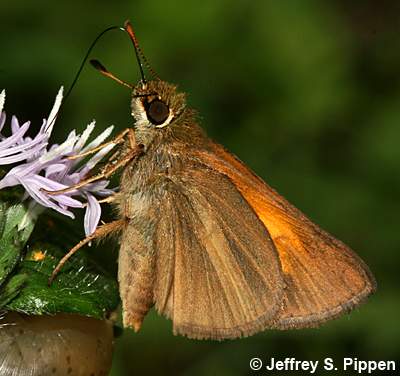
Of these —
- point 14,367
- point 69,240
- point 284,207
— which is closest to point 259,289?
point 284,207

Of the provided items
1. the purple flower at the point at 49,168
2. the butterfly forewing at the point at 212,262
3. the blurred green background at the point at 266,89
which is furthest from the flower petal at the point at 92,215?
the blurred green background at the point at 266,89

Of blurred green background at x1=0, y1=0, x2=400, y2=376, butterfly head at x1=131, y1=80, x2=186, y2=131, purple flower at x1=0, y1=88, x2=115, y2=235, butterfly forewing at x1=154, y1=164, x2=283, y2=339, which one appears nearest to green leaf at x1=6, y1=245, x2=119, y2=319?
purple flower at x1=0, y1=88, x2=115, y2=235

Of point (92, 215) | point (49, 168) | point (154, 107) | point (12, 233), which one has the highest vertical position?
point (154, 107)

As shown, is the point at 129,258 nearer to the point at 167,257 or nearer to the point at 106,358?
the point at 167,257

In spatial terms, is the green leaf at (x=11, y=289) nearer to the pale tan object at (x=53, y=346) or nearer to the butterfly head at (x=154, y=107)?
the pale tan object at (x=53, y=346)

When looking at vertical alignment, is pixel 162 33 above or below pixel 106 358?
above

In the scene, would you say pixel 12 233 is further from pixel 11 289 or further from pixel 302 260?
pixel 302 260

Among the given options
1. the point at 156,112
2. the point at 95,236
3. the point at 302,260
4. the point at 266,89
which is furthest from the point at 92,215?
the point at 266,89
